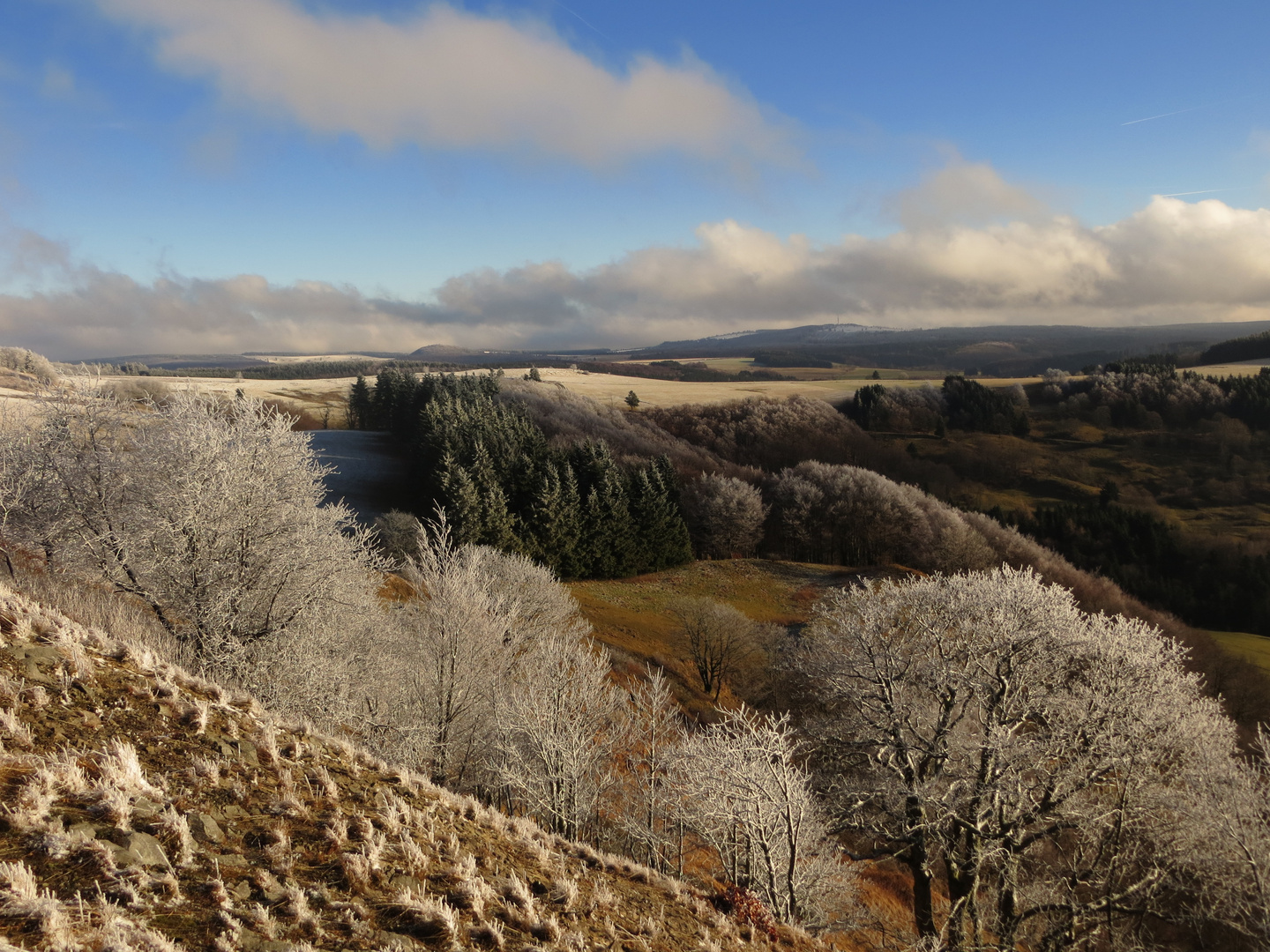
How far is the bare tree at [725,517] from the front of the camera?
78250 millimetres

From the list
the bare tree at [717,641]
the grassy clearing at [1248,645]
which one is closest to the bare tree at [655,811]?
the bare tree at [717,641]

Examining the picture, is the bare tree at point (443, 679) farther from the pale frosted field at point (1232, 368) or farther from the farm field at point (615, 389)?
the pale frosted field at point (1232, 368)

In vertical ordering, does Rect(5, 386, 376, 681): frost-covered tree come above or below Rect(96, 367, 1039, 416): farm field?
below

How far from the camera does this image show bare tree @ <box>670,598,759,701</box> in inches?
1698

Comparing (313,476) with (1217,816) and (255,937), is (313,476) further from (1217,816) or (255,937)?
(1217,816)

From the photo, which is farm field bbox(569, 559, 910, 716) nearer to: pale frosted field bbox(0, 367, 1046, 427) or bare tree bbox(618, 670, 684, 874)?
bare tree bbox(618, 670, 684, 874)

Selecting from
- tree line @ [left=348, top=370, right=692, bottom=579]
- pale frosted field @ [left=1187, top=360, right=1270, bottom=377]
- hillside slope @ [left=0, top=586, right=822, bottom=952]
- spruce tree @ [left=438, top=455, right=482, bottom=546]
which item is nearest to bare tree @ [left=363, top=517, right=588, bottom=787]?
hillside slope @ [left=0, top=586, right=822, bottom=952]

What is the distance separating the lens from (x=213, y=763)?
9.09 m

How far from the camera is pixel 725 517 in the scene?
78.1 m

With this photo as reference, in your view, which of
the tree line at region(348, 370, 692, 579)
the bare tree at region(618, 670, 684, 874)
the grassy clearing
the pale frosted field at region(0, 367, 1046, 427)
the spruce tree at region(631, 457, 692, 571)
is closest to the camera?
the bare tree at region(618, 670, 684, 874)

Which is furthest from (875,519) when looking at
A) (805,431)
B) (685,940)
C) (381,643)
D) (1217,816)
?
(685,940)

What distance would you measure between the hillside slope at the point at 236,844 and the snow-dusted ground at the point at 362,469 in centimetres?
5901

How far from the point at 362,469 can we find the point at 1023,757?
8513 centimetres

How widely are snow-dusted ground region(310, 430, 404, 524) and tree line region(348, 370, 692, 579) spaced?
4.43 m
